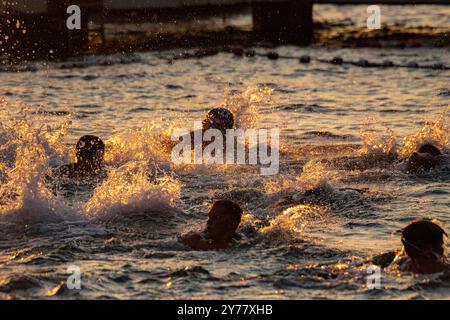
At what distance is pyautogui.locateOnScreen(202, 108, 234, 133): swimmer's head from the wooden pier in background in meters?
11.6

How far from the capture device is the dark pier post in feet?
95.0

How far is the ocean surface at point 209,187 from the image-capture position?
7660 mm

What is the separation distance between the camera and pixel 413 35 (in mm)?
27891

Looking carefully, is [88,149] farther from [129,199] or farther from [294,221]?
[294,221]

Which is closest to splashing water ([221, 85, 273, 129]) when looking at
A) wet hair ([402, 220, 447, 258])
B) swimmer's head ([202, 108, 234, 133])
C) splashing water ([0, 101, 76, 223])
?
swimmer's head ([202, 108, 234, 133])

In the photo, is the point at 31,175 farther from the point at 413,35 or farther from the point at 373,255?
the point at 413,35

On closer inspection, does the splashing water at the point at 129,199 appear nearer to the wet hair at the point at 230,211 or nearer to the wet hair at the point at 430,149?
the wet hair at the point at 230,211

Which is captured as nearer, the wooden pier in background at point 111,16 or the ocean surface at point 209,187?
the ocean surface at point 209,187

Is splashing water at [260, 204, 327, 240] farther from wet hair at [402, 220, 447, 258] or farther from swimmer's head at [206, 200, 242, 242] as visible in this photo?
wet hair at [402, 220, 447, 258]

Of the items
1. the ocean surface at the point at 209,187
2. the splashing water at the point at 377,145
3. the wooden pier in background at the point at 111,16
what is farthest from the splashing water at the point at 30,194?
the wooden pier in background at the point at 111,16

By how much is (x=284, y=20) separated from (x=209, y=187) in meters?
18.6

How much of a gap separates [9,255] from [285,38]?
68.7 feet
